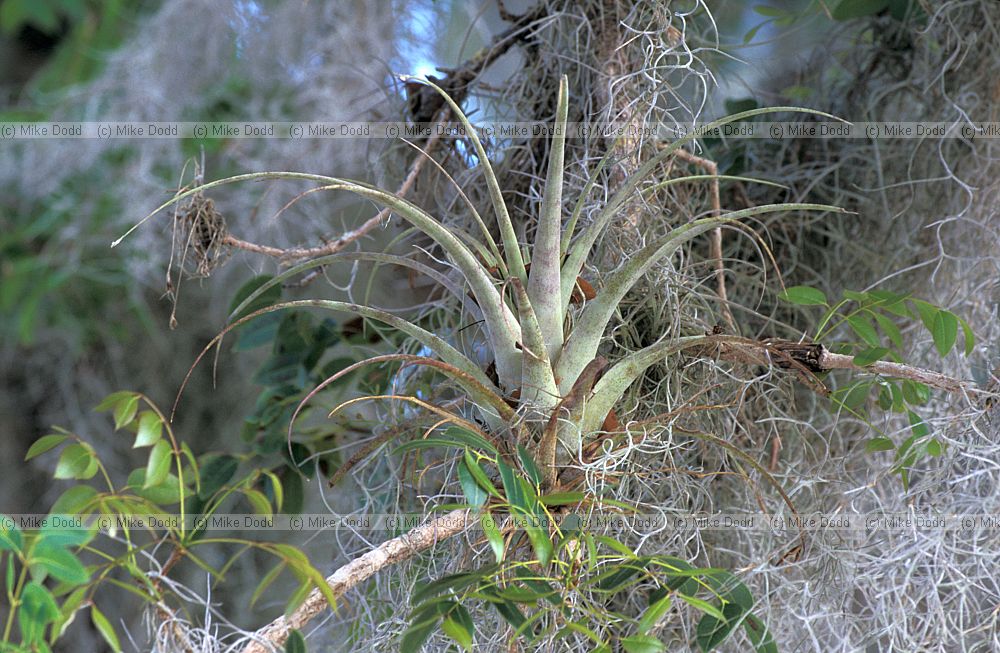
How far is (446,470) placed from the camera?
0.58m

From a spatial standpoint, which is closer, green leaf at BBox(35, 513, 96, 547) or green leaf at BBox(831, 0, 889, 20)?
green leaf at BBox(35, 513, 96, 547)

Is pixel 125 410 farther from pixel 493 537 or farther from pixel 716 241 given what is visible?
pixel 716 241

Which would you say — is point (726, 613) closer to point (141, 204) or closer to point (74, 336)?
point (141, 204)

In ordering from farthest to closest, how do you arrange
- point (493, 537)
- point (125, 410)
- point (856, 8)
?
1. point (856, 8)
2. point (125, 410)
3. point (493, 537)

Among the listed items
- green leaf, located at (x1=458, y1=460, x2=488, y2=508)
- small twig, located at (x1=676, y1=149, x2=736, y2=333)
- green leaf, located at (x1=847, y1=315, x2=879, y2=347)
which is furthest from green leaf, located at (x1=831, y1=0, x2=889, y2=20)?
green leaf, located at (x1=458, y1=460, x2=488, y2=508)

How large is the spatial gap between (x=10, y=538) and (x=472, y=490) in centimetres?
26

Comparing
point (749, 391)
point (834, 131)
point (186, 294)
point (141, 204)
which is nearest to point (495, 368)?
point (749, 391)

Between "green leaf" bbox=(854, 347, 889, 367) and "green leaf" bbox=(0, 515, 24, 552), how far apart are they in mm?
495

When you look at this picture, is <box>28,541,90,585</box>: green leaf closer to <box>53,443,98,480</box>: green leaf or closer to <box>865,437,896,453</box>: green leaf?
<box>53,443,98,480</box>: green leaf

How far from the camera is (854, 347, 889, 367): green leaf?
19.5 inches

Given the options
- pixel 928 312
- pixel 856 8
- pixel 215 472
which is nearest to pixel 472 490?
pixel 928 312

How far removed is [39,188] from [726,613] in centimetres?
114

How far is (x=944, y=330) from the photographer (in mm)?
514

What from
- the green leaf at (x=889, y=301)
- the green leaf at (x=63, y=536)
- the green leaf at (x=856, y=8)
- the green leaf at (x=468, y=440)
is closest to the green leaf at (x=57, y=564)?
the green leaf at (x=63, y=536)
